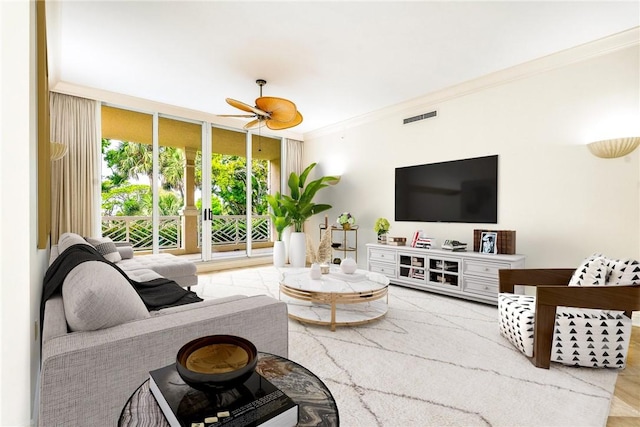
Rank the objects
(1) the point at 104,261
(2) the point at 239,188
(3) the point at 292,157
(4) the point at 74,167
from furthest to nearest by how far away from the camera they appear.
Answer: (3) the point at 292,157
(2) the point at 239,188
(4) the point at 74,167
(1) the point at 104,261

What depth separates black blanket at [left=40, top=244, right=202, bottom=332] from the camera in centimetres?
153

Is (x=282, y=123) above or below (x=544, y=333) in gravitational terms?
above

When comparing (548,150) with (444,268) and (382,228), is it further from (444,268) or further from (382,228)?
(382,228)

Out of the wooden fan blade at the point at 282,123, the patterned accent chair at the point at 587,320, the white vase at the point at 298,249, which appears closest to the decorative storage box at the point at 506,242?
the patterned accent chair at the point at 587,320

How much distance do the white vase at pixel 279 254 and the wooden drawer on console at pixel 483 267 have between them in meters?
3.20

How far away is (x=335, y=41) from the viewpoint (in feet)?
10.0

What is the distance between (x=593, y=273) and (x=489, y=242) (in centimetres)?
141

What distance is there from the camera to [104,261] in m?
1.87

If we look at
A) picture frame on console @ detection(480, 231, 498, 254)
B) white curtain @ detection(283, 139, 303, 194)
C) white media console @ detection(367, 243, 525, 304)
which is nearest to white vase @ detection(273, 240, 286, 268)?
white curtain @ detection(283, 139, 303, 194)

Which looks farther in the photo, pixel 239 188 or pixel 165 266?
pixel 239 188

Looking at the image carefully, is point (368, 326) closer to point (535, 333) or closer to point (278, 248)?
point (535, 333)

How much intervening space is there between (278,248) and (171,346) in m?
4.66

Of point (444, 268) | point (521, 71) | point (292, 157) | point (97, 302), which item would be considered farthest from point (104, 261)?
point (292, 157)

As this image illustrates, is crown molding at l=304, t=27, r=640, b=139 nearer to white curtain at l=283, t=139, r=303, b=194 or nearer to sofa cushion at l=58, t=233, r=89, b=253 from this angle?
white curtain at l=283, t=139, r=303, b=194
